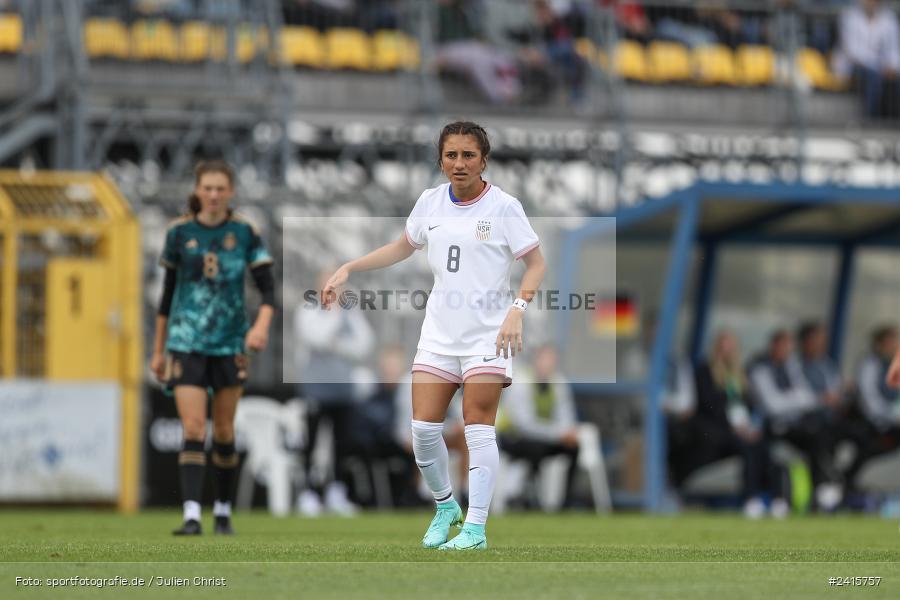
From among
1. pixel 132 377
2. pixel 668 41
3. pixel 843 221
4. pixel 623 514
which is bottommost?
pixel 623 514

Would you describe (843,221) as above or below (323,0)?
below

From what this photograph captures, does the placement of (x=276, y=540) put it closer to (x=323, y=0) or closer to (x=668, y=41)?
(x=323, y=0)

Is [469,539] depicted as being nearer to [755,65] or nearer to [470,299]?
[470,299]

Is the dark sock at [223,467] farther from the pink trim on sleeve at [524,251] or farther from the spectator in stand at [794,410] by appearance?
the spectator in stand at [794,410]

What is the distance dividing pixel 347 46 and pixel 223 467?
13.4m

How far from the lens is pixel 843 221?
20.5 meters

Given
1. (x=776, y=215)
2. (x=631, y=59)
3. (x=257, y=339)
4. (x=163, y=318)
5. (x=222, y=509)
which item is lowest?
(x=222, y=509)

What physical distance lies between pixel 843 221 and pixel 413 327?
4927 millimetres

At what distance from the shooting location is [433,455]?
912cm

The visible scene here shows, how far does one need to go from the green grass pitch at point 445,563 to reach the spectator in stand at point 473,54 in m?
11.2

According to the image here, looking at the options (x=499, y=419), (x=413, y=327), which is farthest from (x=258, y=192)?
(x=499, y=419)

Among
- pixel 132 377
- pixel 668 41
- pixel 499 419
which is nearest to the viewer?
pixel 132 377

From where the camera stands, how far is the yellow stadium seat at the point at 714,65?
83.5 feet

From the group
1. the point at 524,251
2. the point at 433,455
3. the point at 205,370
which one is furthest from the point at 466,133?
the point at 205,370
